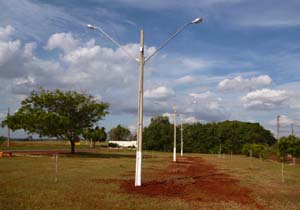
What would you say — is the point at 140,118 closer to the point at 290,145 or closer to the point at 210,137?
the point at 290,145

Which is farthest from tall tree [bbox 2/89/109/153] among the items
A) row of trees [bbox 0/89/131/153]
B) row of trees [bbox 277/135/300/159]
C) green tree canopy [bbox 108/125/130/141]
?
green tree canopy [bbox 108/125/130/141]

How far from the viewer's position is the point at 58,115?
4269 centimetres

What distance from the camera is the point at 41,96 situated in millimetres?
44125

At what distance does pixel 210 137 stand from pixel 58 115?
49007 millimetres

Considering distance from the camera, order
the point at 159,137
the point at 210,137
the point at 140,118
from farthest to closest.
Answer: the point at 159,137, the point at 210,137, the point at 140,118

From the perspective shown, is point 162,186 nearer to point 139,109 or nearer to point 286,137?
point 139,109

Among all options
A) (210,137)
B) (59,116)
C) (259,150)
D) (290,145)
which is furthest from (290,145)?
(210,137)

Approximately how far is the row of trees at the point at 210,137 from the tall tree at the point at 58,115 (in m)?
40.2

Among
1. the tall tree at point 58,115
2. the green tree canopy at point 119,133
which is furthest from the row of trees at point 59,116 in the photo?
the green tree canopy at point 119,133

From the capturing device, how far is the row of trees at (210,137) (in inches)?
3248

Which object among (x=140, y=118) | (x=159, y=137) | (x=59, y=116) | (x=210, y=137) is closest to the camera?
(x=140, y=118)

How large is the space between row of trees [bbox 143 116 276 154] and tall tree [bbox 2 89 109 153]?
132 ft

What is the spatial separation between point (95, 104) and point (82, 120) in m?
2.54

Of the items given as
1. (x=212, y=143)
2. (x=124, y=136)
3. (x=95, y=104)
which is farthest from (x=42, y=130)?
(x=124, y=136)
